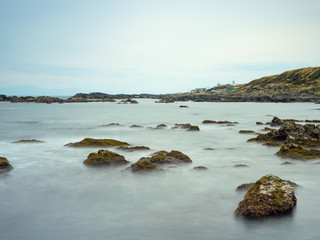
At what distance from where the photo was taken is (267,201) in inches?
316

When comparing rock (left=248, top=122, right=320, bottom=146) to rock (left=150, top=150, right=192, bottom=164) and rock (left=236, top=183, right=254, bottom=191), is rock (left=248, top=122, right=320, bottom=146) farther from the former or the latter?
rock (left=236, top=183, right=254, bottom=191)

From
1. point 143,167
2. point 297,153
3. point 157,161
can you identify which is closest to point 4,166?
point 143,167

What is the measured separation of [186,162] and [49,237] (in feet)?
28.9

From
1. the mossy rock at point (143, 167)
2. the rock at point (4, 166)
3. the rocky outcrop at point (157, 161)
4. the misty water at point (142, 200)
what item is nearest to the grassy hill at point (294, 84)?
the rocky outcrop at point (157, 161)

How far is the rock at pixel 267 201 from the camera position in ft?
26.1

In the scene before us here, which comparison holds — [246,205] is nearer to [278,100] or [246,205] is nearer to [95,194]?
[95,194]

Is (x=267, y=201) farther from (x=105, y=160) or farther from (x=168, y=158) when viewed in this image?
(x=105, y=160)

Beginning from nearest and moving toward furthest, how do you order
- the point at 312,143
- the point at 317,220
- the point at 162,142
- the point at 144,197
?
the point at 317,220 → the point at 144,197 → the point at 312,143 → the point at 162,142

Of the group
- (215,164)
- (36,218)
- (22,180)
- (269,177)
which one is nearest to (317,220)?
(269,177)

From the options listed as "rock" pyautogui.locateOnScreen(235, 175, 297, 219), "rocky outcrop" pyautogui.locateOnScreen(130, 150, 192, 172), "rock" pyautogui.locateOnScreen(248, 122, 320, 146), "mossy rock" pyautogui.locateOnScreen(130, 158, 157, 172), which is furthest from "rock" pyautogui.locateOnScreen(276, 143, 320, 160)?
"mossy rock" pyautogui.locateOnScreen(130, 158, 157, 172)

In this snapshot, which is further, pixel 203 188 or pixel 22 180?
pixel 22 180

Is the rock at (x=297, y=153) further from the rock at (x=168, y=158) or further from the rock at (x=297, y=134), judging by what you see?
the rock at (x=168, y=158)

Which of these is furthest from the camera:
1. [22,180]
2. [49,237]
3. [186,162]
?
[186,162]

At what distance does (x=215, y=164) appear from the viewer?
15.0 m
